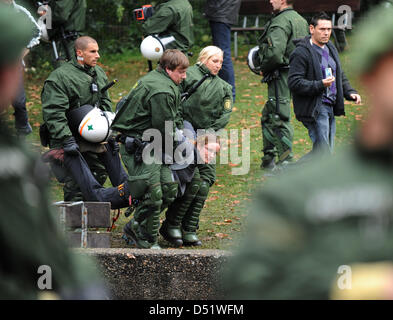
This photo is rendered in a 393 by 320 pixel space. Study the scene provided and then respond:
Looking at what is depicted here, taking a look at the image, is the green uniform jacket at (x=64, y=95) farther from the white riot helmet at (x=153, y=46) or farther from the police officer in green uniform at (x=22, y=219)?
the police officer in green uniform at (x=22, y=219)

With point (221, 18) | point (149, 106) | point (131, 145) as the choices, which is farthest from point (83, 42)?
point (221, 18)

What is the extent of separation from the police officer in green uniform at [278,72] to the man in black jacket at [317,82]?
902 millimetres

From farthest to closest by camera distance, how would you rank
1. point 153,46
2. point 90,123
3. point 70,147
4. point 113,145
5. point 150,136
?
point 153,46
point 113,145
point 90,123
point 70,147
point 150,136

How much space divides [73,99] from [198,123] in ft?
4.09

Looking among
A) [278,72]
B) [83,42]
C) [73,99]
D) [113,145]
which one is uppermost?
[83,42]

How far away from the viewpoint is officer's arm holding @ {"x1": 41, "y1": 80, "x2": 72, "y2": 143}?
8.01m

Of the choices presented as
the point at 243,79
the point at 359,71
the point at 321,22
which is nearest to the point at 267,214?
the point at 359,71

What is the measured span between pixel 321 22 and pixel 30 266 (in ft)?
22.6

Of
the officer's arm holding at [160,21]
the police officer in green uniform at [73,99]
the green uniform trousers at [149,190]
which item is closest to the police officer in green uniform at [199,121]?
the green uniform trousers at [149,190]

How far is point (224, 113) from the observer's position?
8.73 m

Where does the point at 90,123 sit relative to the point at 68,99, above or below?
below

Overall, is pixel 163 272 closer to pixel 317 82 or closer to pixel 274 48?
pixel 317 82

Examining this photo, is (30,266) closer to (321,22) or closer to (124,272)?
(124,272)

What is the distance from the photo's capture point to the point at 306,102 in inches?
361
